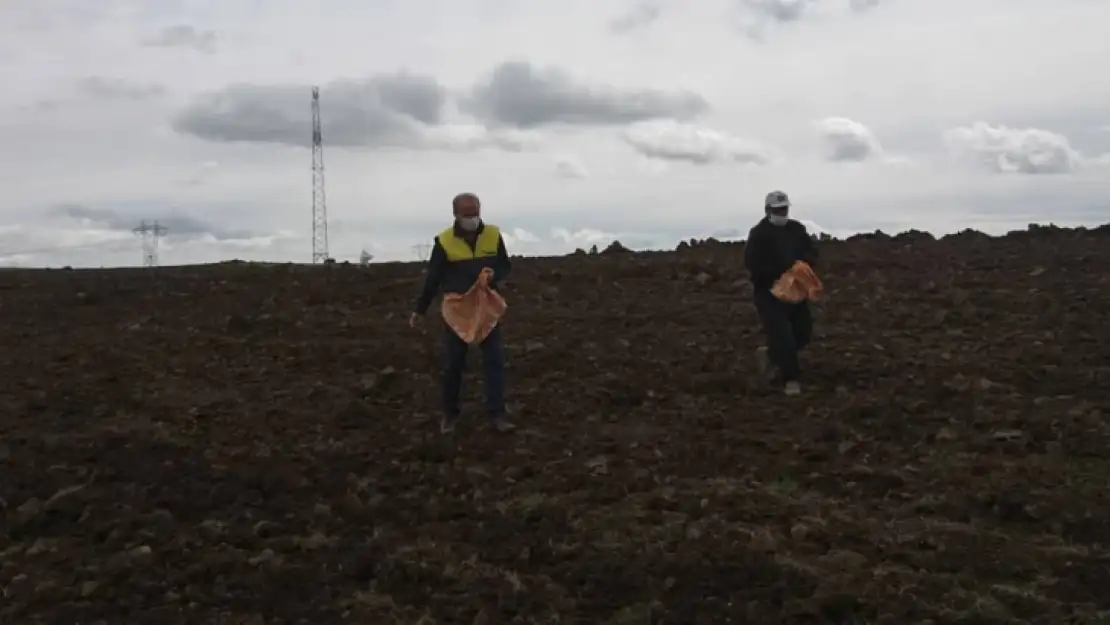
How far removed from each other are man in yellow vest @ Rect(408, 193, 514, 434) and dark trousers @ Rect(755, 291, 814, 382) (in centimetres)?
230

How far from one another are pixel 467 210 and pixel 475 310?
70 centimetres

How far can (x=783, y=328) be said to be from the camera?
9.69 meters

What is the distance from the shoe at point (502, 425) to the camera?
8.74 m

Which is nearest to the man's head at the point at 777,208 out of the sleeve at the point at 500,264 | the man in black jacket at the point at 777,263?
the man in black jacket at the point at 777,263

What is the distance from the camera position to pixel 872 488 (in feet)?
23.8

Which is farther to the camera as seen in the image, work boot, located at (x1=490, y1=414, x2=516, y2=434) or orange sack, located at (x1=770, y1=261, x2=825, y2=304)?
orange sack, located at (x1=770, y1=261, x2=825, y2=304)

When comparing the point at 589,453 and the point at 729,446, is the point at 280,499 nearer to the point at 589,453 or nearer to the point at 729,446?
the point at 589,453

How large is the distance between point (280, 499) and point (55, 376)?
446 cm

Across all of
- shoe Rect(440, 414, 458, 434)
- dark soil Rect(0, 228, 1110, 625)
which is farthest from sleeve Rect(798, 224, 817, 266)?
shoe Rect(440, 414, 458, 434)

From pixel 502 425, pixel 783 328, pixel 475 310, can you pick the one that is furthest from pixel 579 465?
pixel 783 328

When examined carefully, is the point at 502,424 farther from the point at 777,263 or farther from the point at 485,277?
the point at 777,263

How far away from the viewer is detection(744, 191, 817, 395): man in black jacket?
31.9ft

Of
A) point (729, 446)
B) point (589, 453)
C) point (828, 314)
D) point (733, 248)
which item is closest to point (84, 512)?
point (589, 453)

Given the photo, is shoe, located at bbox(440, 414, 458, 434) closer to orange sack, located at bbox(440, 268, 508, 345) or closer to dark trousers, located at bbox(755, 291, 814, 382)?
orange sack, located at bbox(440, 268, 508, 345)
